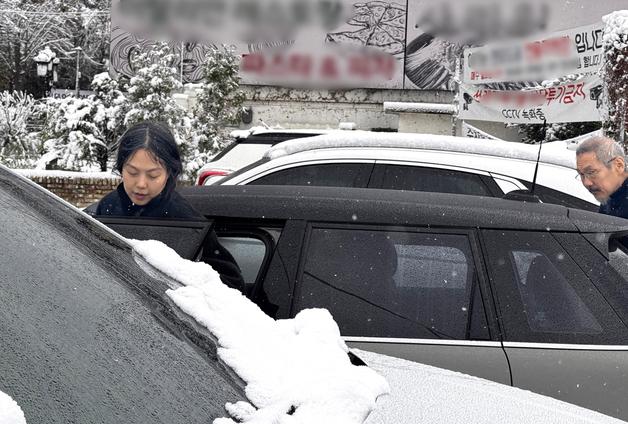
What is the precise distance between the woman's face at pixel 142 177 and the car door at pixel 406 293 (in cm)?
94

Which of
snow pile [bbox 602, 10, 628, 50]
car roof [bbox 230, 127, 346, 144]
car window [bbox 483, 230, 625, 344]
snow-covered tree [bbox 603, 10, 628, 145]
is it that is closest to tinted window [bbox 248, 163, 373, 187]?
car window [bbox 483, 230, 625, 344]

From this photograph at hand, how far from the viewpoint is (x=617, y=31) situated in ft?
34.1

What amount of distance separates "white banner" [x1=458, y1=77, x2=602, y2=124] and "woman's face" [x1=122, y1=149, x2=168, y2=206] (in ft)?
26.1

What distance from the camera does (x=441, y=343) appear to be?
3.64m

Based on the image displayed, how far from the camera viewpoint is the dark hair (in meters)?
4.53

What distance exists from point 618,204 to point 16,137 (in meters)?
18.9

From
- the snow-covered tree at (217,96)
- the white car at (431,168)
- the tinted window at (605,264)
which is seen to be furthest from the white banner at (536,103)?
the tinted window at (605,264)

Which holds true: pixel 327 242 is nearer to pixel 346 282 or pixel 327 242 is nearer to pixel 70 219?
pixel 346 282

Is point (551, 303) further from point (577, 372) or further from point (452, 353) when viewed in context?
point (452, 353)

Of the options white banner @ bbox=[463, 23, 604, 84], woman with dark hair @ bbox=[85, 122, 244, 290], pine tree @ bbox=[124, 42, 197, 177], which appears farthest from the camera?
pine tree @ bbox=[124, 42, 197, 177]

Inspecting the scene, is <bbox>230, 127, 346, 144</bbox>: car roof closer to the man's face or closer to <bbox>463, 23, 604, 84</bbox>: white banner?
<bbox>463, 23, 604, 84</bbox>: white banner

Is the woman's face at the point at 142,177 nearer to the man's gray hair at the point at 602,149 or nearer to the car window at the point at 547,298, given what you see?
the car window at the point at 547,298

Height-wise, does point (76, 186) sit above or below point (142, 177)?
below

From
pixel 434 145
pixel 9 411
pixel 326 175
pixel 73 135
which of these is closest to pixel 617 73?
pixel 434 145
